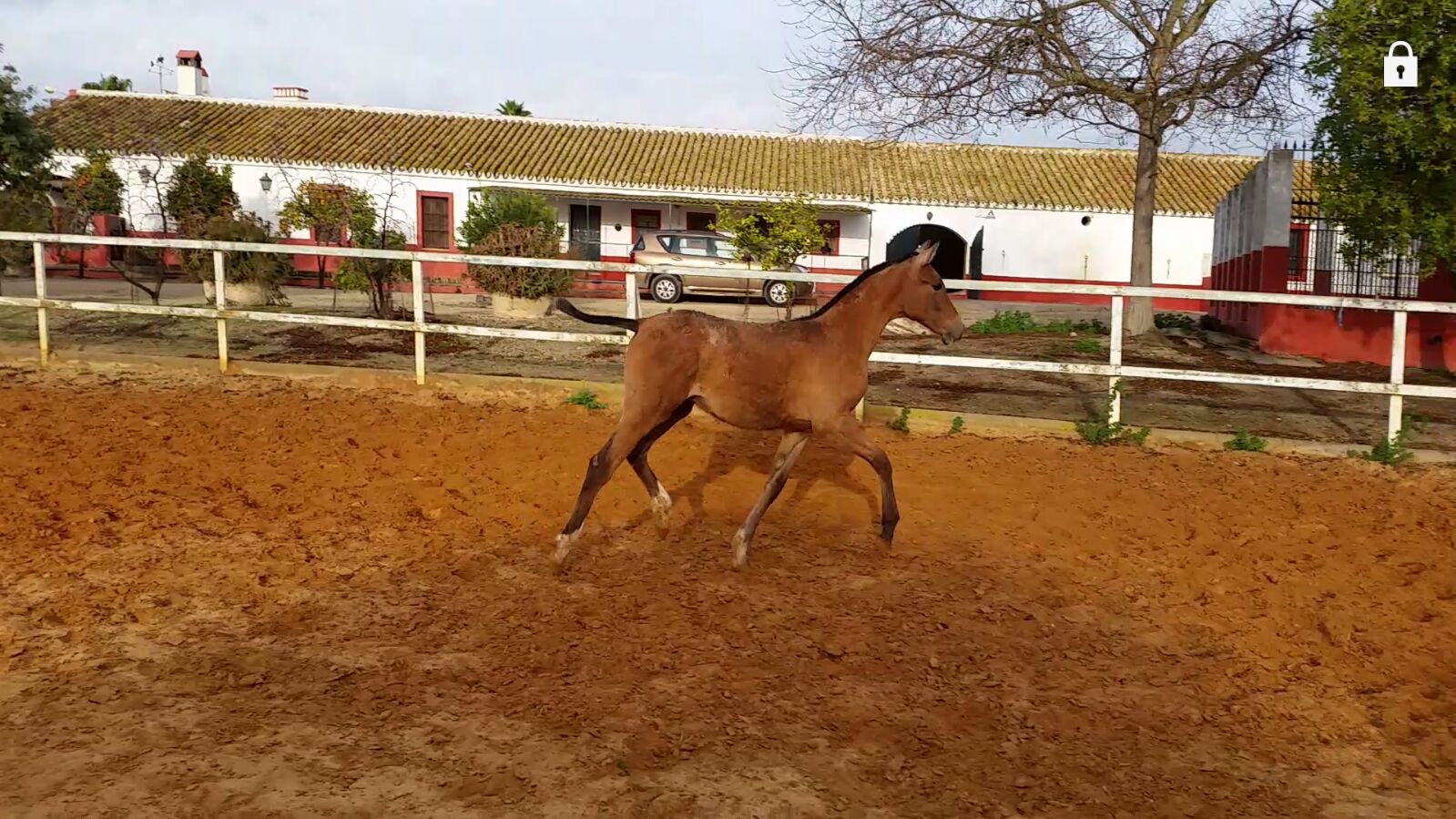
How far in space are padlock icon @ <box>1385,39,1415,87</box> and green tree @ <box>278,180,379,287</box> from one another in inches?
600

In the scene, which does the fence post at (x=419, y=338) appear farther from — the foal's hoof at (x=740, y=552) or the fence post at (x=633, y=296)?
the foal's hoof at (x=740, y=552)

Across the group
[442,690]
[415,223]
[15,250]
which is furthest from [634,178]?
[442,690]

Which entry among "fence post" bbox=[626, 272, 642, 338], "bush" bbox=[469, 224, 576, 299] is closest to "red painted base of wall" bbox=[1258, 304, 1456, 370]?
"fence post" bbox=[626, 272, 642, 338]

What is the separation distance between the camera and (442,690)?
374 cm

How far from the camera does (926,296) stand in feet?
18.6

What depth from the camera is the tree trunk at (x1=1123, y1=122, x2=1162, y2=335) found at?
615 inches

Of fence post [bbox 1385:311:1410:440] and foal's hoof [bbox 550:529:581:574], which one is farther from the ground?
fence post [bbox 1385:311:1410:440]

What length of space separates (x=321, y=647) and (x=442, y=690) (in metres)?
0.69

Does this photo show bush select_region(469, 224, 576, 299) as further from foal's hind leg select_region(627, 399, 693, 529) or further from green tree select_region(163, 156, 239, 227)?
foal's hind leg select_region(627, 399, 693, 529)

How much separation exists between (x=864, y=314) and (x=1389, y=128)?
27.1ft

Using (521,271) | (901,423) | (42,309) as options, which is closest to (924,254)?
(901,423)

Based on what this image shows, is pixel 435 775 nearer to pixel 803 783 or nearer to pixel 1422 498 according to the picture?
pixel 803 783

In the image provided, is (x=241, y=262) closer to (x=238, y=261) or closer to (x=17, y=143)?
(x=238, y=261)

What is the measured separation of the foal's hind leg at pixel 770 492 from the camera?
5.24 metres
